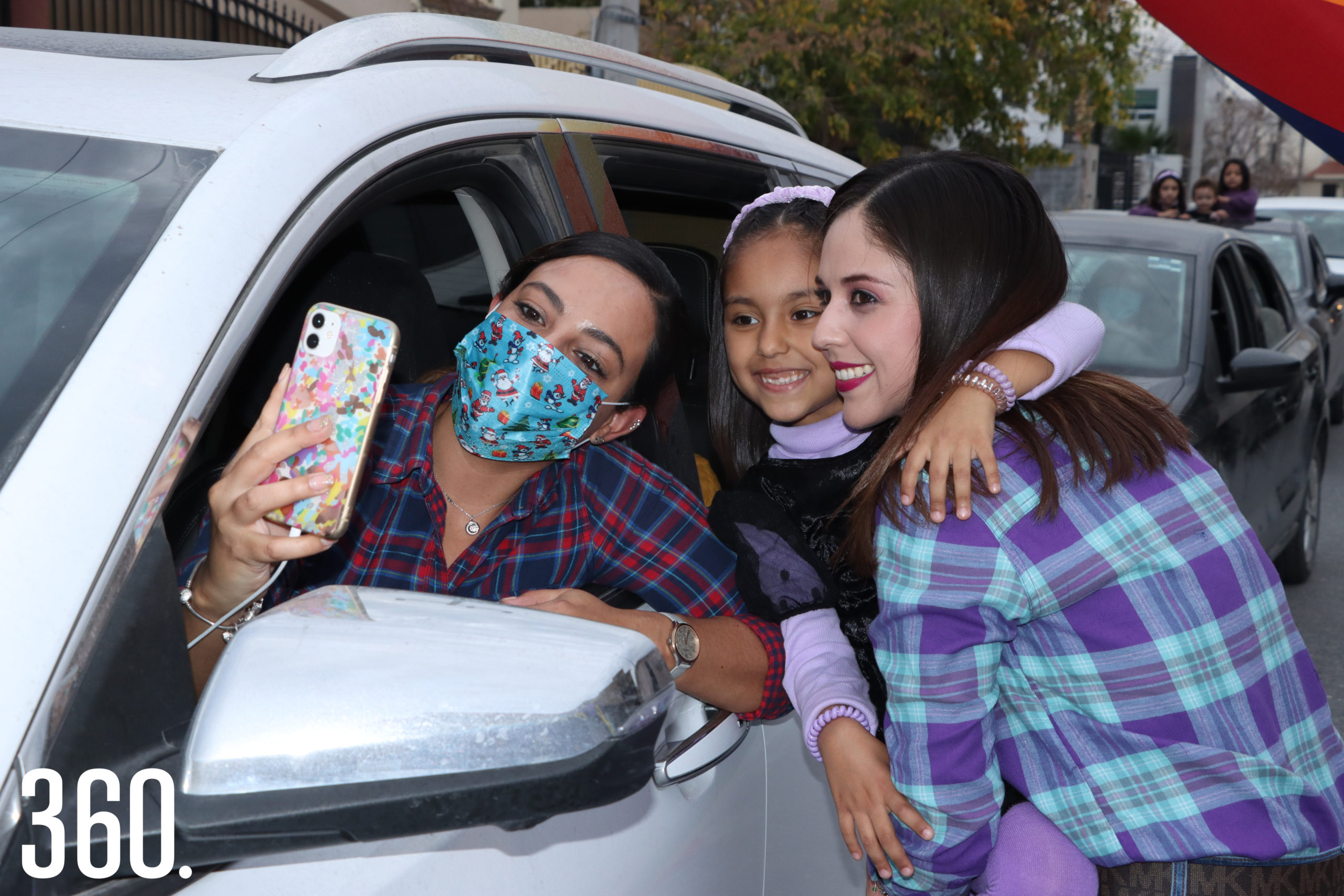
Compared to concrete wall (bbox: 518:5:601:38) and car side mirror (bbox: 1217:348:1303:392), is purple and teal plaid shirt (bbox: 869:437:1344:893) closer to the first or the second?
car side mirror (bbox: 1217:348:1303:392)

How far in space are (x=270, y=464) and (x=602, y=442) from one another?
1.02m

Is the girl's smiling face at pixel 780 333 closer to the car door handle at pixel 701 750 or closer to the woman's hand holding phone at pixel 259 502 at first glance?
the car door handle at pixel 701 750

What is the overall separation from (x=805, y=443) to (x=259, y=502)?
1.18 meters

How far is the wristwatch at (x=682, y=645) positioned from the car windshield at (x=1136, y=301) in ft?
11.6

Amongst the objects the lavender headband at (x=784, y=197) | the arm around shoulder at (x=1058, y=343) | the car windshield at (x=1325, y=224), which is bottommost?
the car windshield at (x=1325, y=224)

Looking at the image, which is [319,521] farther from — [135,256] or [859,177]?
[859,177]

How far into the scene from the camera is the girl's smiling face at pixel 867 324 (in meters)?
1.79

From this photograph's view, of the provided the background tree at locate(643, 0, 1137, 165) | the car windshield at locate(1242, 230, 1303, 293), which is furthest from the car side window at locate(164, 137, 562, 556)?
the background tree at locate(643, 0, 1137, 165)

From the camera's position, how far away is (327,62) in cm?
156

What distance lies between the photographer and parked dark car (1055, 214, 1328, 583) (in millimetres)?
4805

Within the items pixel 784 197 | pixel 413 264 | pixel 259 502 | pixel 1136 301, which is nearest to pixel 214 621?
pixel 259 502

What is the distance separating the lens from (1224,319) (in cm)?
538
